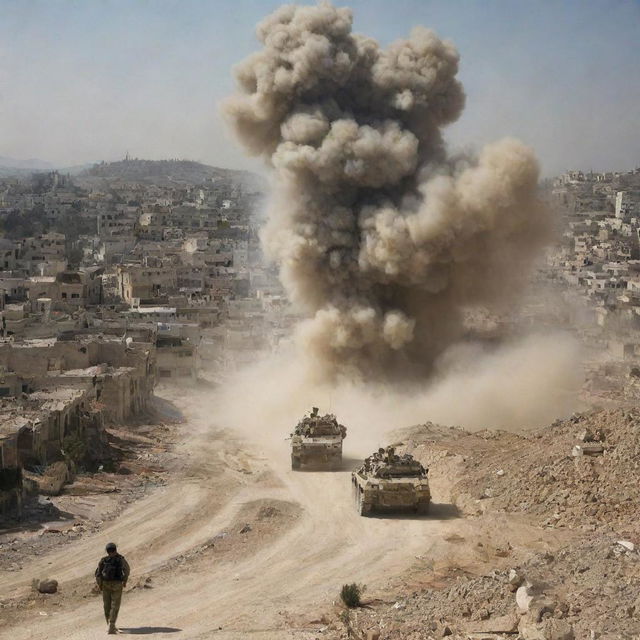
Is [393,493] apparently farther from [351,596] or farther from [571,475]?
[351,596]

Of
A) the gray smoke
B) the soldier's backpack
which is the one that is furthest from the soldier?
the gray smoke

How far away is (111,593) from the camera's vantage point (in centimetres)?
1198

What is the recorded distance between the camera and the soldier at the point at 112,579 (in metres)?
11.9

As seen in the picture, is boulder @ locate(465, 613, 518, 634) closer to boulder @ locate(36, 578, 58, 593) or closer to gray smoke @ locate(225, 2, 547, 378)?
boulder @ locate(36, 578, 58, 593)

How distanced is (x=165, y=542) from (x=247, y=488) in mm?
4668

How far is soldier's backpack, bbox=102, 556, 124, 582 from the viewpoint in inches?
469

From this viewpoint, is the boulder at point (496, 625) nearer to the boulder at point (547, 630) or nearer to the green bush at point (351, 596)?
the boulder at point (547, 630)

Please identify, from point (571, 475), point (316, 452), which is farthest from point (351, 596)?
point (316, 452)

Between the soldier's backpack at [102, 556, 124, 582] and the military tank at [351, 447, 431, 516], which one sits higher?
→ the soldier's backpack at [102, 556, 124, 582]

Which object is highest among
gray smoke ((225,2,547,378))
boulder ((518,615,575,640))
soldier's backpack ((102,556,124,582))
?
gray smoke ((225,2,547,378))

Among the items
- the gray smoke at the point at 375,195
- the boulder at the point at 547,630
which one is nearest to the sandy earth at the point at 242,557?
the boulder at the point at 547,630

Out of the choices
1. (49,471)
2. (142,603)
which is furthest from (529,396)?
(142,603)

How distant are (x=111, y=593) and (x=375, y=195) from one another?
22.9 meters

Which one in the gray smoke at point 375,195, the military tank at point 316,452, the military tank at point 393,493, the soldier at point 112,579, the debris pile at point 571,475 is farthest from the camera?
the gray smoke at point 375,195
